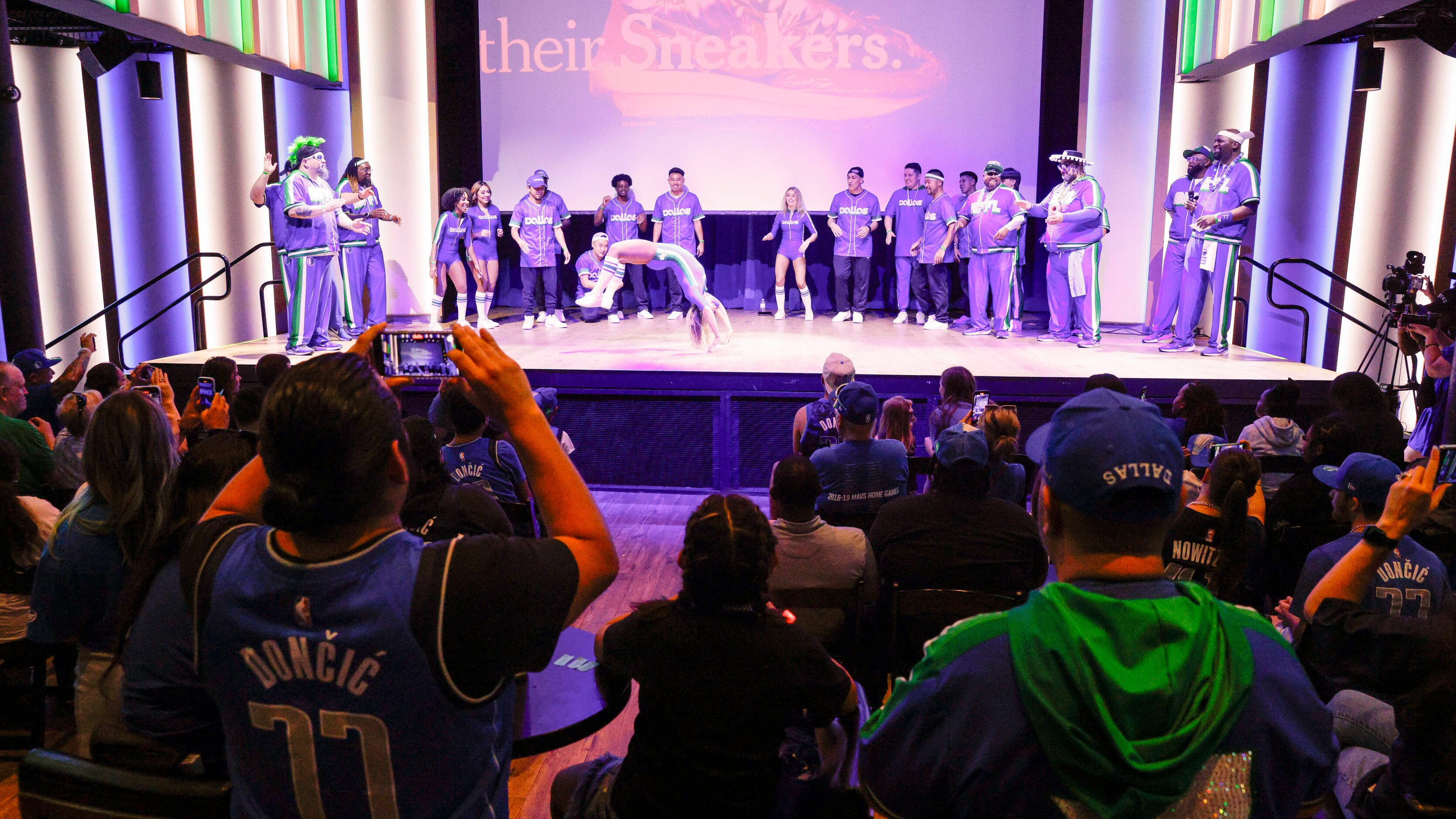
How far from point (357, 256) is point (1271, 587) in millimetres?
7734

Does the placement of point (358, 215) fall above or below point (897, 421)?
above

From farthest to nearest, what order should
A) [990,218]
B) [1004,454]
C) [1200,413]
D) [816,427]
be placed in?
[990,218] < [816,427] < [1200,413] < [1004,454]

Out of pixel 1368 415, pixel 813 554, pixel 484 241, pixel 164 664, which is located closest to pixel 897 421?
pixel 813 554

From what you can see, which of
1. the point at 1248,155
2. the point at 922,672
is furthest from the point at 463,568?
the point at 1248,155

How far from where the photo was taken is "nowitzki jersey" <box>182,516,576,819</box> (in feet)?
3.45

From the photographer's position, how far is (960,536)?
269 centimetres

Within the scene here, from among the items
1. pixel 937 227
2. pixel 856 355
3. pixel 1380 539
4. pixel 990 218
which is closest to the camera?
pixel 1380 539

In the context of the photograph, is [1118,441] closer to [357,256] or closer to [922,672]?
[922,672]

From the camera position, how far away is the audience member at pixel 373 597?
1.05m

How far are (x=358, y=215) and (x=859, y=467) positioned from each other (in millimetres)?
6466

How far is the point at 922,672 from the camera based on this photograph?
107 centimetres

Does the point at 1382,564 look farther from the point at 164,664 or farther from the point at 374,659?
the point at 164,664

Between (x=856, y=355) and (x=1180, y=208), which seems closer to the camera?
(x=856, y=355)

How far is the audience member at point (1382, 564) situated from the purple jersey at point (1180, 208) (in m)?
5.93
